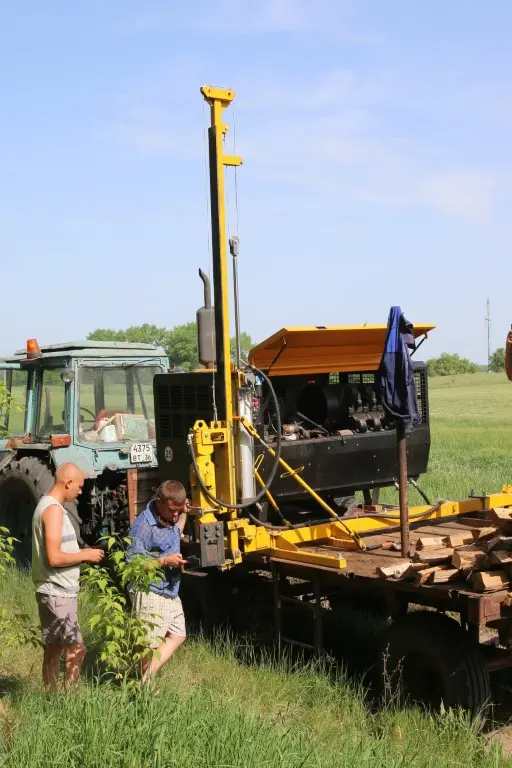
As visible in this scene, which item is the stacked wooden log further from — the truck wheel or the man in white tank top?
the man in white tank top

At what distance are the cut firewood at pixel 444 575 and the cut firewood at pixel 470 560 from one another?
0.04 metres

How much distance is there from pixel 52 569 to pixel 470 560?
93.4 inches

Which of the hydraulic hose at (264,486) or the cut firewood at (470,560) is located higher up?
the hydraulic hose at (264,486)

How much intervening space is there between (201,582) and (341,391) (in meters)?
2.05

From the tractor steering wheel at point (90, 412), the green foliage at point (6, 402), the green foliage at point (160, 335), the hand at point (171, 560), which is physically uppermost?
the green foliage at point (160, 335)

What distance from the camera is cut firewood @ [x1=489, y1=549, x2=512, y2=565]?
16.4 ft

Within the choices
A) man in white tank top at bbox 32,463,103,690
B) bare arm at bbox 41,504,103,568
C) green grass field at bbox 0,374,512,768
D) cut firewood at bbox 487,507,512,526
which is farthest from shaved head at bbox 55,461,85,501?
cut firewood at bbox 487,507,512,526

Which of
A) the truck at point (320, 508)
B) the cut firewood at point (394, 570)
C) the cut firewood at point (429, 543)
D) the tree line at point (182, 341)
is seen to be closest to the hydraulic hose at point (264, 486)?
the truck at point (320, 508)

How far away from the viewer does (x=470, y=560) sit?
17.0 ft

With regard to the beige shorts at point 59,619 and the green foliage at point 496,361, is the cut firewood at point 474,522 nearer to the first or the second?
the beige shorts at point 59,619

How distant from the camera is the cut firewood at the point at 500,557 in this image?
4996mm

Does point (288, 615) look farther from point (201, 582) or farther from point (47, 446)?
point (47, 446)

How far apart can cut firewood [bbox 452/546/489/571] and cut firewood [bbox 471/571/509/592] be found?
0.19 feet

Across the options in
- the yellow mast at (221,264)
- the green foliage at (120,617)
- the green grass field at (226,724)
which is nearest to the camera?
the green grass field at (226,724)
